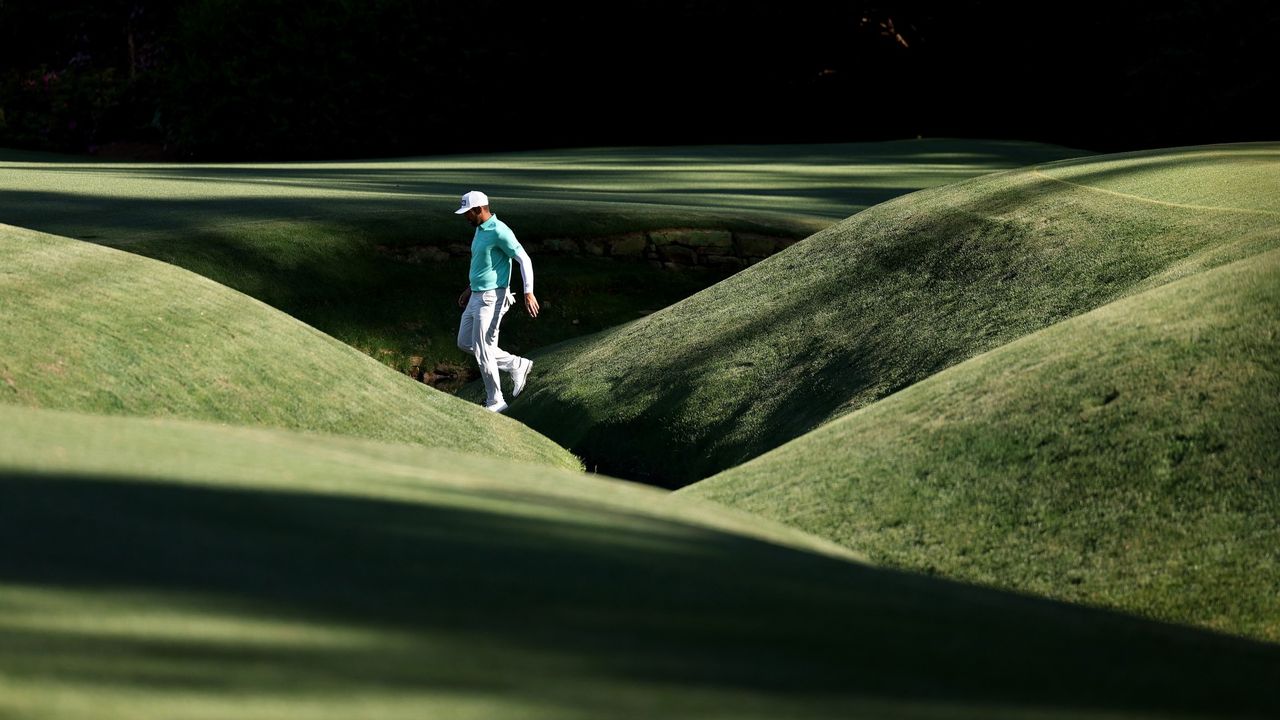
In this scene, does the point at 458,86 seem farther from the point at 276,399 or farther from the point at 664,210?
the point at 276,399

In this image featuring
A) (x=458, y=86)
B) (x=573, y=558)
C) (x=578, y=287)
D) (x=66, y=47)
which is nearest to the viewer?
(x=573, y=558)

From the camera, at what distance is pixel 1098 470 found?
6406 mm

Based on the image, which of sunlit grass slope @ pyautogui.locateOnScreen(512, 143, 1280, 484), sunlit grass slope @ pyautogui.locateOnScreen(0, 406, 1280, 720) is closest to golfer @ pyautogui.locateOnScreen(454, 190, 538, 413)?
sunlit grass slope @ pyautogui.locateOnScreen(512, 143, 1280, 484)

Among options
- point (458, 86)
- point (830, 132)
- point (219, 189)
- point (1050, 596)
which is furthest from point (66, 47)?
point (1050, 596)

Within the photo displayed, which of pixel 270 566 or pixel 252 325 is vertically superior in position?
pixel 270 566

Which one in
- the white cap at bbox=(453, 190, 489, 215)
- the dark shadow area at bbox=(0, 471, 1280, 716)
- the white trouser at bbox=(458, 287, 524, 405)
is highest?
the dark shadow area at bbox=(0, 471, 1280, 716)

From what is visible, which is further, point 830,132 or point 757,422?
point 830,132

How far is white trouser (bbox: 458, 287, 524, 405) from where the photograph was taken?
13.1 metres

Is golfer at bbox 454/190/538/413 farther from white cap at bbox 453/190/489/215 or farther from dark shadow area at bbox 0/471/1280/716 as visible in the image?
dark shadow area at bbox 0/471/1280/716

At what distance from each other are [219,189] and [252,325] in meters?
11.3

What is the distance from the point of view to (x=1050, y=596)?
568 centimetres

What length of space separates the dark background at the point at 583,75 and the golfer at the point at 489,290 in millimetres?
26059

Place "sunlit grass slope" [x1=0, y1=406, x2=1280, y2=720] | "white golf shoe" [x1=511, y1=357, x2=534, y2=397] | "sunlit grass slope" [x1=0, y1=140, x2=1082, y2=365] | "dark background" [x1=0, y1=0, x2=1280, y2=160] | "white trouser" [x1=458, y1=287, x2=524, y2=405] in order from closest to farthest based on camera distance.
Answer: "sunlit grass slope" [x1=0, y1=406, x2=1280, y2=720] → "white trouser" [x1=458, y1=287, x2=524, y2=405] → "white golf shoe" [x1=511, y1=357, x2=534, y2=397] → "sunlit grass slope" [x1=0, y1=140, x2=1082, y2=365] → "dark background" [x1=0, y1=0, x2=1280, y2=160]

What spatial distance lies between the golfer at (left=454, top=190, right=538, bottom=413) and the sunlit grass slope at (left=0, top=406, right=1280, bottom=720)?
27.5 ft
